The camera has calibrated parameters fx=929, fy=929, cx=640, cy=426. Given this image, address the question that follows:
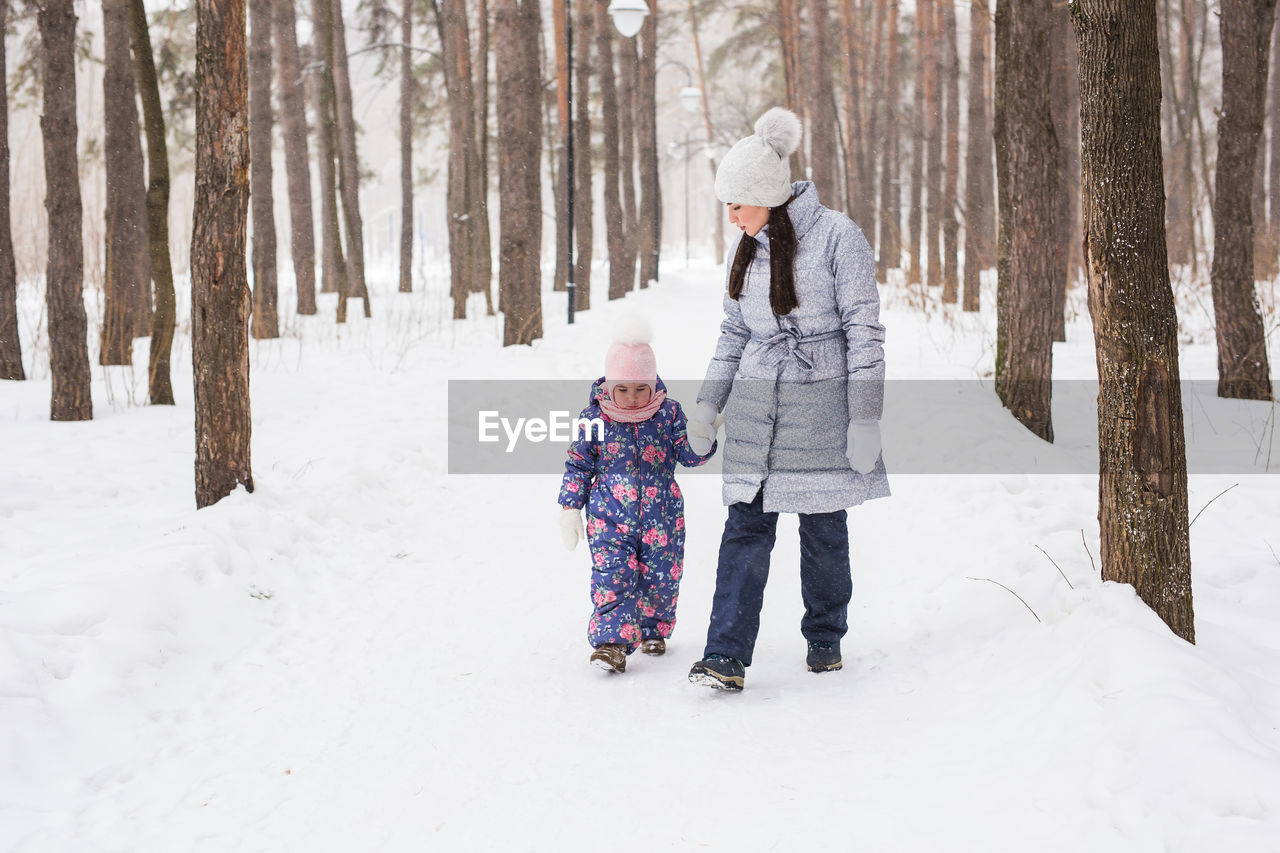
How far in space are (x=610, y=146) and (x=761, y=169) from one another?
52.3ft

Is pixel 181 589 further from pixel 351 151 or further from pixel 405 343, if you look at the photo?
pixel 351 151

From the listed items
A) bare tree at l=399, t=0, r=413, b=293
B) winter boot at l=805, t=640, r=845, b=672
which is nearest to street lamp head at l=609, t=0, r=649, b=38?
bare tree at l=399, t=0, r=413, b=293

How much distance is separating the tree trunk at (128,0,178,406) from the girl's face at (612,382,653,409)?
13.6 ft

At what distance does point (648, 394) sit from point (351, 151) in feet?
51.3

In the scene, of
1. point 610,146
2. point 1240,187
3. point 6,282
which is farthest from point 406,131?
point 1240,187

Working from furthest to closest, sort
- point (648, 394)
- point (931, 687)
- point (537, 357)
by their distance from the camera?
point (537, 357) < point (648, 394) < point (931, 687)

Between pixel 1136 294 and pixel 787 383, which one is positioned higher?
pixel 1136 294

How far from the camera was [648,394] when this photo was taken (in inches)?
154

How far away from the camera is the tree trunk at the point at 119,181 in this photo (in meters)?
8.43

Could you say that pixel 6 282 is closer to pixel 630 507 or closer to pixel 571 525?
pixel 571 525

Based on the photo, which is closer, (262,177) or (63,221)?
(63,221)

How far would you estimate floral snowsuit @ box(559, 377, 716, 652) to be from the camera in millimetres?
3920

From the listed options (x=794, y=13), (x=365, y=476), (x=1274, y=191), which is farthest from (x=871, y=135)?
(x=365, y=476)

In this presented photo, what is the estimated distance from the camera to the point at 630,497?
394cm
